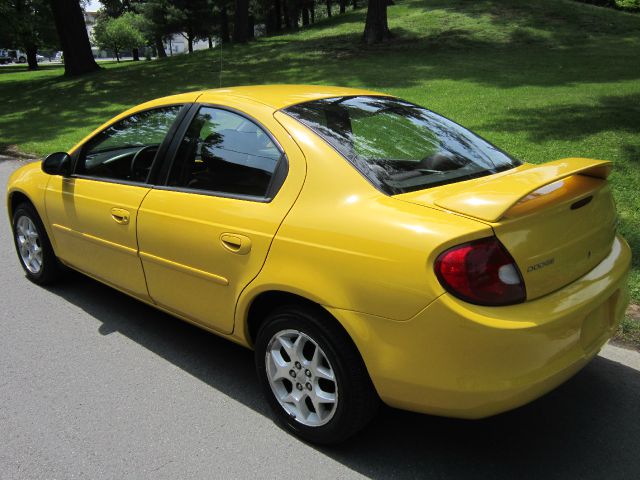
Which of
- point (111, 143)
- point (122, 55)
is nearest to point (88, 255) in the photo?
point (111, 143)

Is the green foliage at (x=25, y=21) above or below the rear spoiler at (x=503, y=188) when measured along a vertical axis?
above

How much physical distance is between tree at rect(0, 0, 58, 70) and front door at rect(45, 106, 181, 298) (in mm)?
24676

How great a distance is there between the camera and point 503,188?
7.95 ft

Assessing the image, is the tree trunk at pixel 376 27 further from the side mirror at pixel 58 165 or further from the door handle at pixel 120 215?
the door handle at pixel 120 215

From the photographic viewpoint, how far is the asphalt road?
2.60 m

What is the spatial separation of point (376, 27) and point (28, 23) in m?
17.0

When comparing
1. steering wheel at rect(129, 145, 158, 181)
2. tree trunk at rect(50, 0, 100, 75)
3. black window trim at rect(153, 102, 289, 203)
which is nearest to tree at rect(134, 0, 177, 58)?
tree trunk at rect(50, 0, 100, 75)

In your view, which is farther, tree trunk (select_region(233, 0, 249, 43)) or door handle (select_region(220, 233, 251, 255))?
tree trunk (select_region(233, 0, 249, 43))

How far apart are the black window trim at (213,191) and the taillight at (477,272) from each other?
97 cm

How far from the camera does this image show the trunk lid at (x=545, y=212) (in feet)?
7.40

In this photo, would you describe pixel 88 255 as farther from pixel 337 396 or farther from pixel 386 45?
pixel 386 45

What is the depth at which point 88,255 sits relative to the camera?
3.96 m

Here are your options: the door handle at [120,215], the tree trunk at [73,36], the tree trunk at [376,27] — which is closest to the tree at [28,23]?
the tree trunk at [73,36]

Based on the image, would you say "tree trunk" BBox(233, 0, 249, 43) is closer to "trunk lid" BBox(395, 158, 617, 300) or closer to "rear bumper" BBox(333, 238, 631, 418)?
"trunk lid" BBox(395, 158, 617, 300)
